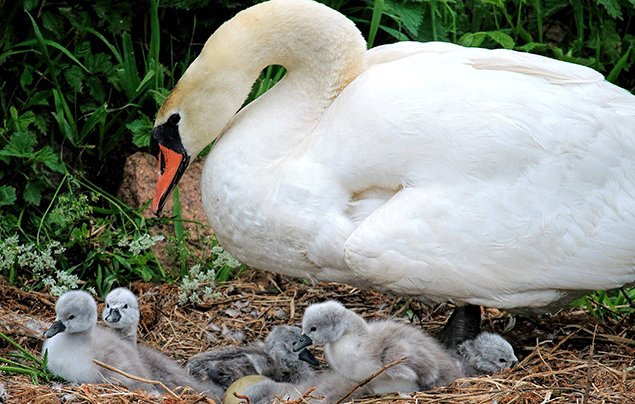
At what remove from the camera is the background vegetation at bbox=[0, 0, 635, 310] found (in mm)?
4898

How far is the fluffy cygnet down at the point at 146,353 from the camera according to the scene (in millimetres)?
3811

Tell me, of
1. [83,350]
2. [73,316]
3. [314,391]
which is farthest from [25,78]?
[314,391]

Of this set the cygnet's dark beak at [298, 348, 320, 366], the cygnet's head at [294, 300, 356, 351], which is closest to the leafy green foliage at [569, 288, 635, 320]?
the cygnet's head at [294, 300, 356, 351]

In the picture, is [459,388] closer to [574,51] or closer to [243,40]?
[243,40]

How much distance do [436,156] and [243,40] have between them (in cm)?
104

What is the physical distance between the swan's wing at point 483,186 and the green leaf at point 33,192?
7.05 ft

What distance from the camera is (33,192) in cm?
506

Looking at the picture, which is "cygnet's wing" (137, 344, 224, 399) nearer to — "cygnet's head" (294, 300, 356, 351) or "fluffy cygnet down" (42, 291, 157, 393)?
"fluffy cygnet down" (42, 291, 157, 393)

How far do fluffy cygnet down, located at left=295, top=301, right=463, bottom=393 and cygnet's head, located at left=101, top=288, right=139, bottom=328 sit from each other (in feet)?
2.84

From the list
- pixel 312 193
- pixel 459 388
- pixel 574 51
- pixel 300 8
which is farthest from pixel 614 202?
pixel 574 51

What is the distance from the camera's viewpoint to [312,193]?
3553 millimetres

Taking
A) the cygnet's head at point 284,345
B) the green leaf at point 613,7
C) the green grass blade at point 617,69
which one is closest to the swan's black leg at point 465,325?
the cygnet's head at point 284,345

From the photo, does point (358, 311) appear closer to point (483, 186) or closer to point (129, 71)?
point (483, 186)

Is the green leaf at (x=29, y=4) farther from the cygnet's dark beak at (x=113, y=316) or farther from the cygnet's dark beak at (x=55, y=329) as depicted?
the cygnet's dark beak at (x=55, y=329)
